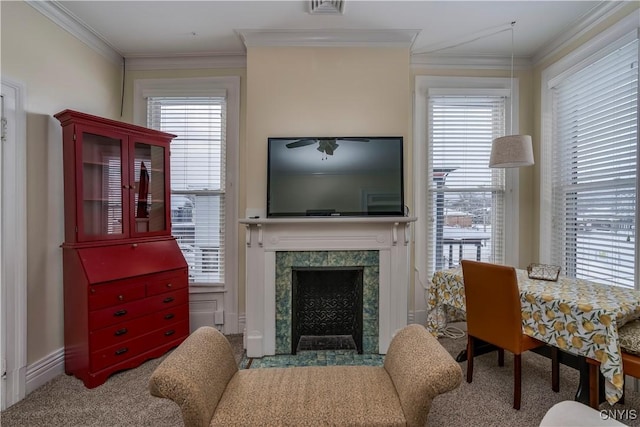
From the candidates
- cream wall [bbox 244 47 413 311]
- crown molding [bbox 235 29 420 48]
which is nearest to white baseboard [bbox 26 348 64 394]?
cream wall [bbox 244 47 413 311]

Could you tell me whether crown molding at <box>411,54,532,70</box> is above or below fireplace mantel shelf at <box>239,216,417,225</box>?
above

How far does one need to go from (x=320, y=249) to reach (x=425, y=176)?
138 centimetres

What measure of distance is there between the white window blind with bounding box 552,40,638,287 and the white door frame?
4242 mm

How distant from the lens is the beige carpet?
1793mm

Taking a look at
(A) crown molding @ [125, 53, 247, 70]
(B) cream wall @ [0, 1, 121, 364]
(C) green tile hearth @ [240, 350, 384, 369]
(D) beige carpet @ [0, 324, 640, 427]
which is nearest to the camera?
(D) beige carpet @ [0, 324, 640, 427]

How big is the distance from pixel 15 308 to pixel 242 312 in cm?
169

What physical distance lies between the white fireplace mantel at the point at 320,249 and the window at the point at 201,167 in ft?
1.93

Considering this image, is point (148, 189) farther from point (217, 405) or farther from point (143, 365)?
point (217, 405)

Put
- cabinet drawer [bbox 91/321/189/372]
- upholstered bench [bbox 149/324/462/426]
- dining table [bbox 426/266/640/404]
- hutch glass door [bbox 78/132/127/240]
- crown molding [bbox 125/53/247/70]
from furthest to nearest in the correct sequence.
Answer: crown molding [bbox 125/53/247/70] → hutch glass door [bbox 78/132/127/240] → cabinet drawer [bbox 91/321/189/372] → dining table [bbox 426/266/640/404] → upholstered bench [bbox 149/324/462/426]

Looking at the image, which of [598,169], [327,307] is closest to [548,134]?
[598,169]

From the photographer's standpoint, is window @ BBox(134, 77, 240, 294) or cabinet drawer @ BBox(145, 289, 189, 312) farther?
window @ BBox(134, 77, 240, 294)

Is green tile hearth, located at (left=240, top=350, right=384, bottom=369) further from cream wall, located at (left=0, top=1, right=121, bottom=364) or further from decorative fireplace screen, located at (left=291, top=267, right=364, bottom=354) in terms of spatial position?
cream wall, located at (left=0, top=1, right=121, bottom=364)

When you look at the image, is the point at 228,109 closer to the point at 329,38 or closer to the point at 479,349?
the point at 329,38

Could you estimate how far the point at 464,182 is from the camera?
3.09m
